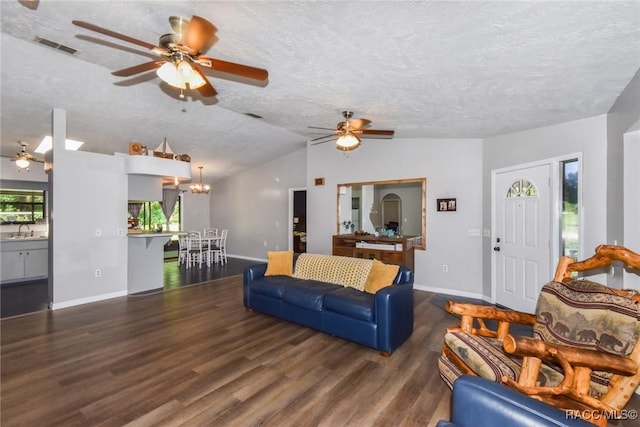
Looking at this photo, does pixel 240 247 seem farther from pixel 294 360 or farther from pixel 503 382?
pixel 503 382

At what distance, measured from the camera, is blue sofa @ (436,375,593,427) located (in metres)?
1.08

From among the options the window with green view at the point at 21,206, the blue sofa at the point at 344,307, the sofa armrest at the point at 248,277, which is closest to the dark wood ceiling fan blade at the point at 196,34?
the blue sofa at the point at 344,307

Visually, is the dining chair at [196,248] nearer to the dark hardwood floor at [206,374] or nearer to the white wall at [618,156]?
the dark hardwood floor at [206,374]

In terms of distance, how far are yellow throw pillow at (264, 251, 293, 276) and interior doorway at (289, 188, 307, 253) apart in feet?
12.5

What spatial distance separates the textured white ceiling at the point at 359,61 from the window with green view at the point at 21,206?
2.14m

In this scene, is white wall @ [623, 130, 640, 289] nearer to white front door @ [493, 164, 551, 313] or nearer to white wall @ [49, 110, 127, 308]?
white front door @ [493, 164, 551, 313]

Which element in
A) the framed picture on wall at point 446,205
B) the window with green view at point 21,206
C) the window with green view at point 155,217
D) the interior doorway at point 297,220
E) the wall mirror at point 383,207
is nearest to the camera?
the framed picture on wall at point 446,205

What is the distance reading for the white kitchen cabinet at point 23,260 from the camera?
563cm

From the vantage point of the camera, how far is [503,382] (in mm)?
1635

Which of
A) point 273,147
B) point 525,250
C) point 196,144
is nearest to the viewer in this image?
point 525,250

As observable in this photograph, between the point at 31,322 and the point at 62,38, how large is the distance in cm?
340

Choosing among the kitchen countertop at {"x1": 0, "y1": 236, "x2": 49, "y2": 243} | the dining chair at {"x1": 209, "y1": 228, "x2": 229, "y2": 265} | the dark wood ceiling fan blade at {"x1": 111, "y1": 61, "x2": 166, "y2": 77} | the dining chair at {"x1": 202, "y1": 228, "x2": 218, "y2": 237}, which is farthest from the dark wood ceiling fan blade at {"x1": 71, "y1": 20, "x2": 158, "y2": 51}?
the dining chair at {"x1": 202, "y1": 228, "x2": 218, "y2": 237}

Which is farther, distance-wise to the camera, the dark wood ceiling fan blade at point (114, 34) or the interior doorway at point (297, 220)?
the interior doorway at point (297, 220)

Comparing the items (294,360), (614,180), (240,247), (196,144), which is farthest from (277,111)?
(240,247)
